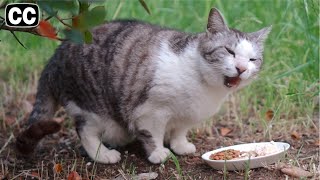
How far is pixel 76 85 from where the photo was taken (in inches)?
108

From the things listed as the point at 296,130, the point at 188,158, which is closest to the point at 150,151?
the point at 188,158

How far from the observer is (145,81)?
2604 millimetres

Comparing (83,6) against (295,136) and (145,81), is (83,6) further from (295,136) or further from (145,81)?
(295,136)

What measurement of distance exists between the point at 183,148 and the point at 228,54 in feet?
2.07

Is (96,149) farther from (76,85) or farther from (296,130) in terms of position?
(296,130)

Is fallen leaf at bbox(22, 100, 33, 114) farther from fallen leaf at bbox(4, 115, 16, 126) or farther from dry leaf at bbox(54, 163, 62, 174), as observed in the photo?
dry leaf at bbox(54, 163, 62, 174)

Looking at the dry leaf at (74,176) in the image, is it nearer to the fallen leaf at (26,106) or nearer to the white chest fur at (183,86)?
the white chest fur at (183,86)

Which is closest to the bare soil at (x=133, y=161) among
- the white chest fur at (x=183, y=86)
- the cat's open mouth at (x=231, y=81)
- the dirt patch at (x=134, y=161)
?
the dirt patch at (x=134, y=161)

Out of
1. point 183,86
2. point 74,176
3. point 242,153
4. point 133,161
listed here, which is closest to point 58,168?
point 74,176

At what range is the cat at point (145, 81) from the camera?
8.24 ft

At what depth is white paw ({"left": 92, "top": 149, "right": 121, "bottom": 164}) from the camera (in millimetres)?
2730

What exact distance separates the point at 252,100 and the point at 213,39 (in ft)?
3.45

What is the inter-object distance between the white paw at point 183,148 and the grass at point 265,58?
438mm

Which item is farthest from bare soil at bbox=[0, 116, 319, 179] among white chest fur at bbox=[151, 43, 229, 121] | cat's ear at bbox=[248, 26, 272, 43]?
cat's ear at bbox=[248, 26, 272, 43]
